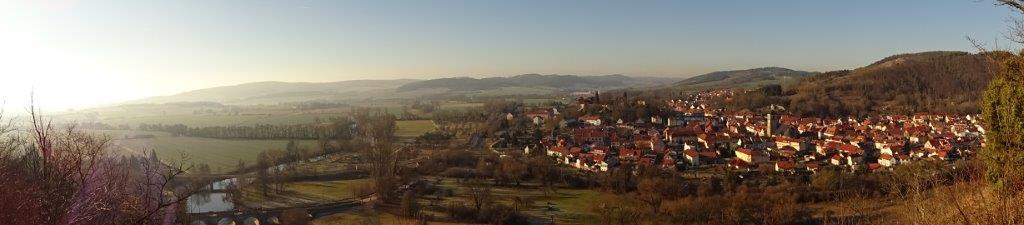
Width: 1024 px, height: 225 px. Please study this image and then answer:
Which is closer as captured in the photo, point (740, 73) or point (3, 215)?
point (3, 215)

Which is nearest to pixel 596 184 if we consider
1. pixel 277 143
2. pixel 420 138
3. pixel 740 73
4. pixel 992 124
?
pixel 992 124

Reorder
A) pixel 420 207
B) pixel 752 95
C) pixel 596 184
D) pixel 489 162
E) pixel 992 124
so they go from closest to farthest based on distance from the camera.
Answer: pixel 992 124 < pixel 420 207 < pixel 596 184 < pixel 489 162 < pixel 752 95

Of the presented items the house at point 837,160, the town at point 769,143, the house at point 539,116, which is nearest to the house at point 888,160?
the town at point 769,143

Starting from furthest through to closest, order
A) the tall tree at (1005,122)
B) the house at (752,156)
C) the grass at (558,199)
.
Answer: the house at (752,156), the grass at (558,199), the tall tree at (1005,122)

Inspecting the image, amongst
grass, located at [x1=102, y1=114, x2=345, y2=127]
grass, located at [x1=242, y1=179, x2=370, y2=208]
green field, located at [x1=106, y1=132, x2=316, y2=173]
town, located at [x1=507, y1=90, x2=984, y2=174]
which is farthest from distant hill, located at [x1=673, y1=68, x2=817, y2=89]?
grass, located at [x1=242, y1=179, x2=370, y2=208]

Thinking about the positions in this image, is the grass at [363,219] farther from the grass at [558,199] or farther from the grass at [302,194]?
the grass at [558,199]

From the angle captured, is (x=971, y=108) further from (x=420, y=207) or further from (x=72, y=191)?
(x=72, y=191)
